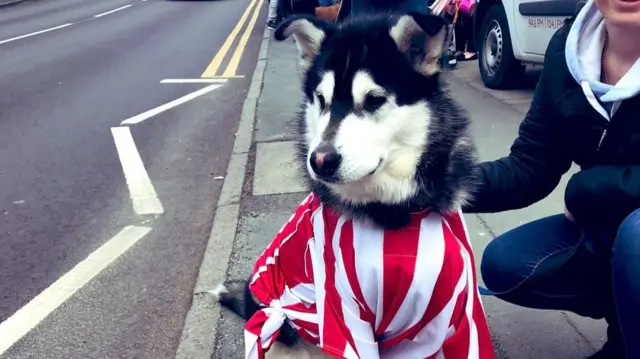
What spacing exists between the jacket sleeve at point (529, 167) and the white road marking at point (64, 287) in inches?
87.4

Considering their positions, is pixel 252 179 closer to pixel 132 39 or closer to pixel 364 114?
pixel 364 114

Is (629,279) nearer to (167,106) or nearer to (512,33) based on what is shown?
(512,33)

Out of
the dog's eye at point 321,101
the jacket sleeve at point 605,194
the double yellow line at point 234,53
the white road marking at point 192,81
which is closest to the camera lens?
the jacket sleeve at point 605,194

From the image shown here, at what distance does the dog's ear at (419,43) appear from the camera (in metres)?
2.09

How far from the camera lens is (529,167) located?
8.11 feet

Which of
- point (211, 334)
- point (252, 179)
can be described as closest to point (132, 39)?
point (252, 179)

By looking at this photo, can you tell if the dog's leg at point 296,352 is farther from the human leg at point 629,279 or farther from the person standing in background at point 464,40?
the person standing in background at point 464,40

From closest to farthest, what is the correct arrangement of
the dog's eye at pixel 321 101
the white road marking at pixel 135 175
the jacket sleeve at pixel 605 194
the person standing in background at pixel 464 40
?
the jacket sleeve at pixel 605 194, the dog's eye at pixel 321 101, the white road marking at pixel 135 175, the person standing in background at pixel 464 40

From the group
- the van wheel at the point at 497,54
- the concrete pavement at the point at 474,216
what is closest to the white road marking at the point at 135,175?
the concrete pavement at the point at 474,216

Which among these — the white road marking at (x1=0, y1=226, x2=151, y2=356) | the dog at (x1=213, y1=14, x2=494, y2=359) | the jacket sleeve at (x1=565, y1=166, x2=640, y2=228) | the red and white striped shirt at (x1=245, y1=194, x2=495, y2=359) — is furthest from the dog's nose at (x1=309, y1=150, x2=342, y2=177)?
the white road marking at (x1=0, y1=226, x2=151, y2=356)

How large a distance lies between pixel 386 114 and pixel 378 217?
0.33 m

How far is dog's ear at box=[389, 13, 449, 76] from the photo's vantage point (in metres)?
2.09

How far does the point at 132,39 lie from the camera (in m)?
14.1

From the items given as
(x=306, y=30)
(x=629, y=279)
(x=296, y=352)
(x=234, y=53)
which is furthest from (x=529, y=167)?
(x=234, y=53)
